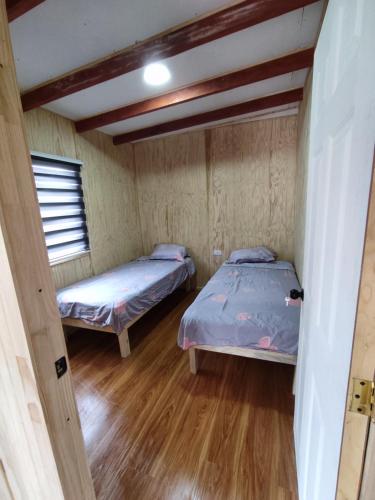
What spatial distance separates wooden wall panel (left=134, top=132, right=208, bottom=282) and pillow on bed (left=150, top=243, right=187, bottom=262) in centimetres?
18

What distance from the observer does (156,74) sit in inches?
74.6

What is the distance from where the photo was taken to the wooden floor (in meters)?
1.13

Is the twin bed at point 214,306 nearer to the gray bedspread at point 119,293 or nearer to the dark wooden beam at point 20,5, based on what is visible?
the gray bedspread at point 119,293

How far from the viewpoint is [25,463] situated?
28.0 inches

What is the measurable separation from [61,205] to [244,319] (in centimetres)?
241

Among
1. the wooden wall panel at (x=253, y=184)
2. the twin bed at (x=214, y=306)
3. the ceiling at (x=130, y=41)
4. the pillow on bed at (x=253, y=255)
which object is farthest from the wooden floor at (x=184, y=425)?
the ceiling at (x=130, y=41)

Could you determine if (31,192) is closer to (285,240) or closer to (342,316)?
(342,316)

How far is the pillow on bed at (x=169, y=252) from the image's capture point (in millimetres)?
3482

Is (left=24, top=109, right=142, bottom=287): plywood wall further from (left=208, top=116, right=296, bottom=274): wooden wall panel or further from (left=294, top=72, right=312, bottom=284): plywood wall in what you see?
(left=294, top=72, right=312, bottom=284): plywood wall

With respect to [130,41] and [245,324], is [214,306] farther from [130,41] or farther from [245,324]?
[130,41]

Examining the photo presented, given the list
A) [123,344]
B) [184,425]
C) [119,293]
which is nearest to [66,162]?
[119,293]

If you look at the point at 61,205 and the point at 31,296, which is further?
the point at 61,205

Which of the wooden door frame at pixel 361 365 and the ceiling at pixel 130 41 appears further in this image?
the ceiling at pixel 130 41

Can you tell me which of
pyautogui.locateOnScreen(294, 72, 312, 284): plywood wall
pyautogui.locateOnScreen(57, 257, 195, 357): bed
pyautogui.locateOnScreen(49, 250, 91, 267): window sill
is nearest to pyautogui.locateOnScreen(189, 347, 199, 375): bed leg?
pyautogui.locateOnScreen(57, 257, 195, 357): bed
